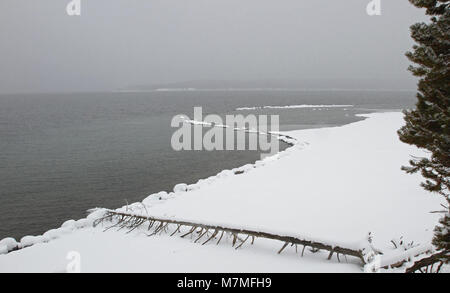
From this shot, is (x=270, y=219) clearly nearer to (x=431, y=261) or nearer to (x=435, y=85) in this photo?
(x=431, y=261)

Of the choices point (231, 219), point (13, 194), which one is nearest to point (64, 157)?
point (13, 194)

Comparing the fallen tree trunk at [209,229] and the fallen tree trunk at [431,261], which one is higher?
the fallen tree trunk at [431,261]

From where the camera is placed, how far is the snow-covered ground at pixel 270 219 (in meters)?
9.41

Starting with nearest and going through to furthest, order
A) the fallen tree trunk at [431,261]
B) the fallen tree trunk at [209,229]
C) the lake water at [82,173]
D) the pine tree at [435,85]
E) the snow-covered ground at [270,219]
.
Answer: the pine tree at [435,85] < the fallen tree trunk at [431,261] < the fallen tree trunk at [209,229] < the snow-covered ground at [270,219] < the lake water at [82,173]

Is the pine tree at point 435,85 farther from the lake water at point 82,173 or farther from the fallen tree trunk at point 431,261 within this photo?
the lake water at point 82,173

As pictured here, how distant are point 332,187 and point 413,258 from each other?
9.21 meters

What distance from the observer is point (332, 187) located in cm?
1719

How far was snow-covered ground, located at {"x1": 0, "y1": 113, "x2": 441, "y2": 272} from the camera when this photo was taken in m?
9.41

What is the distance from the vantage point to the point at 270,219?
1319 cm

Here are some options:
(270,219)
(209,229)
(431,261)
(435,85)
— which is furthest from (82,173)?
(435,85)

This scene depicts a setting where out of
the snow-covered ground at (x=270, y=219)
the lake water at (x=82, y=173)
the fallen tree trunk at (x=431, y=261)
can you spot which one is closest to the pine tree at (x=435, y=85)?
the fallen tree trunk at (x=431, y=261)

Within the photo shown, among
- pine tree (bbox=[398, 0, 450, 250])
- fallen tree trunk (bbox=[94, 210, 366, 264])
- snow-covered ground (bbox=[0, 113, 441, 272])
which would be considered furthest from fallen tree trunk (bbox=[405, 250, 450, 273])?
snow-covered ground (bbox=[0, 113, 441, 272])
